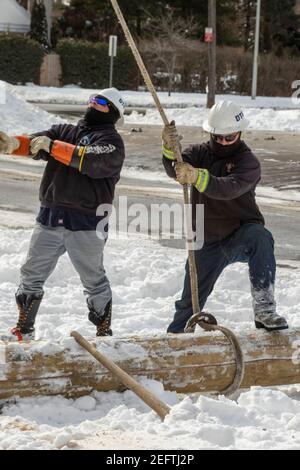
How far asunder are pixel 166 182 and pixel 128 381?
9.82 m

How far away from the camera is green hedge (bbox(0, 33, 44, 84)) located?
37.4 meters

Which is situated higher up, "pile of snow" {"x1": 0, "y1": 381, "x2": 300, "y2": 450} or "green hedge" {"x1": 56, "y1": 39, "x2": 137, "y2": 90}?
"green hedge" {"x1": 56, "y1": 39, "x2": 137, "y2": 90}

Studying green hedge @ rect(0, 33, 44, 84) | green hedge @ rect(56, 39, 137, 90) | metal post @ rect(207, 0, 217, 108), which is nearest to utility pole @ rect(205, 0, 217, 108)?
metal post @ rect(207, 0, 217, 108)

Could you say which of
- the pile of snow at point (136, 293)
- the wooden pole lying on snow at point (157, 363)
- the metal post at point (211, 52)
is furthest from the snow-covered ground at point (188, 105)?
the wooden pole lying on snow at point (157, 363)

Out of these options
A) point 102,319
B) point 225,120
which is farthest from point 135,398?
point 225,120

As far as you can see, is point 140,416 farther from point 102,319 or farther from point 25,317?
point 25,317

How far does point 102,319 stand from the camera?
6215 millimetres

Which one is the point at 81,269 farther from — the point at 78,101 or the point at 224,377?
the point at 78,101

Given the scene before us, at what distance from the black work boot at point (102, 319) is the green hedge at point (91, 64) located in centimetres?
3379

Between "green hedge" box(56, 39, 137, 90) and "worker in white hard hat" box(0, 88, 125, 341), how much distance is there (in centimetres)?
3371

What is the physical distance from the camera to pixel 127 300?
25.2 feet

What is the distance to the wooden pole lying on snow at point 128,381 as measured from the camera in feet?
15.1

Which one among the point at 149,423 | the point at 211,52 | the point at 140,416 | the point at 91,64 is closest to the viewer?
the point at 149,423
